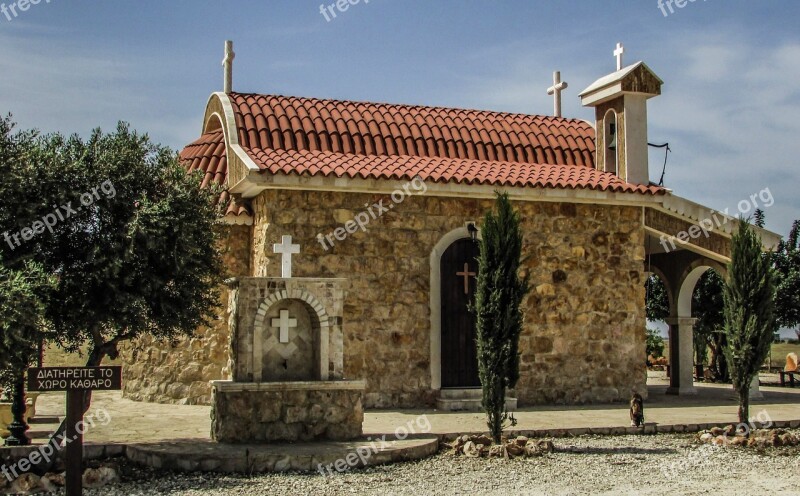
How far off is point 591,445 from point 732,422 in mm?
2819

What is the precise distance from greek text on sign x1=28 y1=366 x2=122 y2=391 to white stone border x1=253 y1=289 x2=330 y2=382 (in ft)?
6.87

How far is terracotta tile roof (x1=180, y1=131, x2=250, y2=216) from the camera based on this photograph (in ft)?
49.9

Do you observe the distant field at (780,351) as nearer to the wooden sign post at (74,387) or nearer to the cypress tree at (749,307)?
the cypress tree at (749,307)

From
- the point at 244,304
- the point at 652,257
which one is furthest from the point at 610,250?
the point at 244,304

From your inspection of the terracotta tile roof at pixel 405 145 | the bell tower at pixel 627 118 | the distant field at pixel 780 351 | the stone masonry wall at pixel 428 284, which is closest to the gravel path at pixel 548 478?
the stone masonry wall at pixel 428 284

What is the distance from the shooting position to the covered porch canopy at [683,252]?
16.4 meters

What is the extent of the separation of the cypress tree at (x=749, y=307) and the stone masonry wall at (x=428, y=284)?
10.5 ft

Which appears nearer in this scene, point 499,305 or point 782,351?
point 499,305

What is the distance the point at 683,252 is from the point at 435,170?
21.5 feet

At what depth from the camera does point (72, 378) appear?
363 inches

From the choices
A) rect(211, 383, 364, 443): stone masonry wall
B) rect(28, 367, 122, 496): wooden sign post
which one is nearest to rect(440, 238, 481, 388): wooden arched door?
rect(211, 383, 364, 443): stone masonry wall

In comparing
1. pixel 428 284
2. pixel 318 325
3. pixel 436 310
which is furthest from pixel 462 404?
pixel 318 325

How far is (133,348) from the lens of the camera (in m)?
15.8

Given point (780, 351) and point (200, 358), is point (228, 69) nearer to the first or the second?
point (200, 358)
